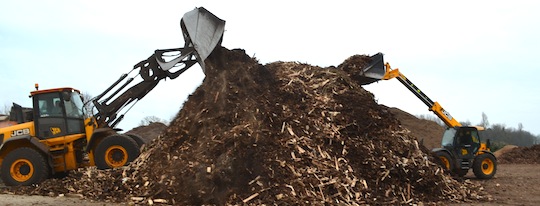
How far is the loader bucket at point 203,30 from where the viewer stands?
9.62 m

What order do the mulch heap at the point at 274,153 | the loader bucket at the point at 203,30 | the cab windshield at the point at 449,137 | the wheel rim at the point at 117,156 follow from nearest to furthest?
1. the mulch heap at the point at 274,153
2. the loader bucket at the point at 203,30
3. the wheel rim at the point at 117,156
4. the cab windshield at the point at 449,137

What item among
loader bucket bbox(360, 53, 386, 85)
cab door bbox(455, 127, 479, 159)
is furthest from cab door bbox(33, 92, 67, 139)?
cab door bbox(455, 127, 479, 159)

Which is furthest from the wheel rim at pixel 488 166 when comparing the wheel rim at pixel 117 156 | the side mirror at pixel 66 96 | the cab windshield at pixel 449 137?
the side mirror at pixel 66 96

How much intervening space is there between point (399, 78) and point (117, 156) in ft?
→ 24.7

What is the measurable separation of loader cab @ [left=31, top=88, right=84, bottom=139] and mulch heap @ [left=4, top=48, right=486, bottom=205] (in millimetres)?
1030

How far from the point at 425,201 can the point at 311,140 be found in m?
2.23

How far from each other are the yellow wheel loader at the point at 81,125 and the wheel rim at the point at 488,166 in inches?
357

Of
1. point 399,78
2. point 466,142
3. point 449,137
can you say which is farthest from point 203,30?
point 466,142

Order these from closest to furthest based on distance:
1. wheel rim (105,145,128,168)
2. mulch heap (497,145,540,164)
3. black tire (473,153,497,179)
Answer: wheel rim (105,145,128,168)
black tire (473,153,497,179)
mulch heap (497,145,540,164)

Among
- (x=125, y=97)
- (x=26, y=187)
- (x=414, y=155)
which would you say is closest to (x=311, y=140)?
(x=414, y=155)

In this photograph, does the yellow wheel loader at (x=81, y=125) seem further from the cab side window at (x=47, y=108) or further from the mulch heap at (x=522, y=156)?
the mulch heap at (x=522, y=156)

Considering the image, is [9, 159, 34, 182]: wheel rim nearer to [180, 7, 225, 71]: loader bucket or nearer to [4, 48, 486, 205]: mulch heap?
[4, 48, 486, 205]: mulch heap

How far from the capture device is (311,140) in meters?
8.38

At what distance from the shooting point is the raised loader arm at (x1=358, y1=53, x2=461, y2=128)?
11.5 m
